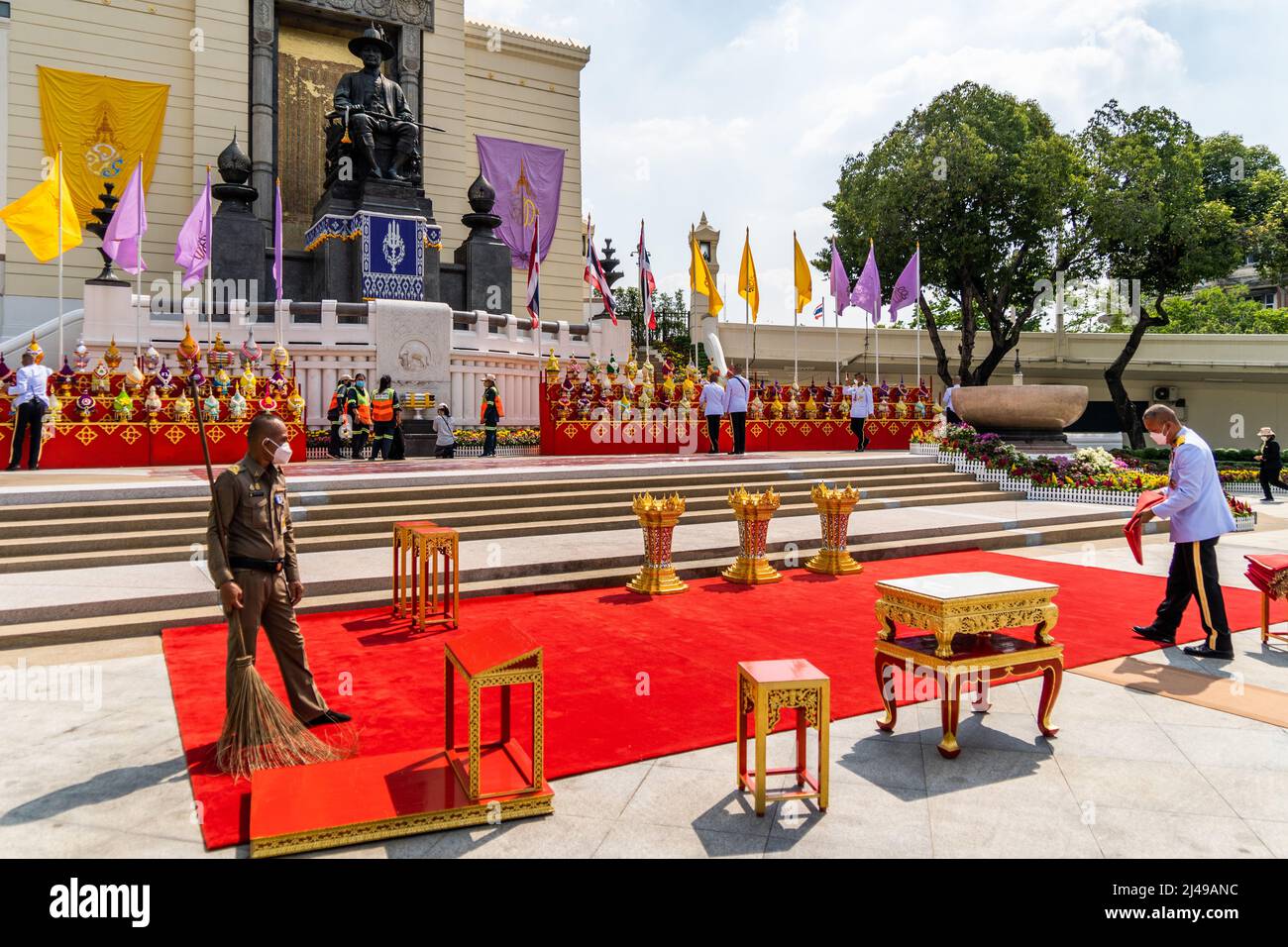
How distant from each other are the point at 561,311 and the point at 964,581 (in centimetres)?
3273

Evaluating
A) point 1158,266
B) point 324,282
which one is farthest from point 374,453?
point 1158,266

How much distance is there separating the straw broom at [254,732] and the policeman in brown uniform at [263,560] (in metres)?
0.07

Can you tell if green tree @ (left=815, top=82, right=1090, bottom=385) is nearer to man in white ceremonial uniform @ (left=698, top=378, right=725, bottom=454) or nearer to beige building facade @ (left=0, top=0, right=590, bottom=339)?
beige building facade @ (left=0, top=0, right=590, bottom=339)

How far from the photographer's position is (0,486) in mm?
10766

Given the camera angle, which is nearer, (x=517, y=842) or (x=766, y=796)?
(x=517, y=842)

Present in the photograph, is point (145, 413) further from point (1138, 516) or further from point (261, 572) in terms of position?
point (1138, 516)

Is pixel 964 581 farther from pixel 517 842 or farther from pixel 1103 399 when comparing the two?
pixel 1103 399

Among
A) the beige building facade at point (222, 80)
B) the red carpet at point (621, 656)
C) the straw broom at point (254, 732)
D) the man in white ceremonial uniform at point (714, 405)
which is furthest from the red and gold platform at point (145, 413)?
the beige building facade at point (222, 80)

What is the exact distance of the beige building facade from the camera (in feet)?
87.7

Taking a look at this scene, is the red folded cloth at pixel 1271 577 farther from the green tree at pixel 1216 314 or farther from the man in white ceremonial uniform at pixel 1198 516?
the green tree at pixel 1216 314

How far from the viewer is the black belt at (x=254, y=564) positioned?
15.4 ft

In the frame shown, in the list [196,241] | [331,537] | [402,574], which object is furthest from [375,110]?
[402,574]

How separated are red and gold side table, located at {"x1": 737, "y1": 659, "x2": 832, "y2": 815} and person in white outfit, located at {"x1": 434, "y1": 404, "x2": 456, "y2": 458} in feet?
49.8

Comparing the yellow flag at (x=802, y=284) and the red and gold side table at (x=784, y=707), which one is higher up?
the yellow flag at (x=802, y=284)
